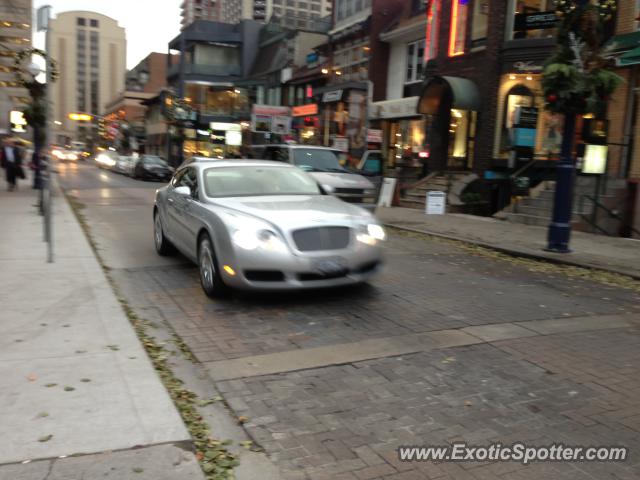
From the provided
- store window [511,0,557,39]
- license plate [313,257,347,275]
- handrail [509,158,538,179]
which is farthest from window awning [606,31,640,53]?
license plate [313,257,347,275]

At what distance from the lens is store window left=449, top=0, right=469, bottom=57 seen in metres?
21.0

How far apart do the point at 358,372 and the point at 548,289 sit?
4257 millimetres

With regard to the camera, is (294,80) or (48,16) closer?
(48,16)

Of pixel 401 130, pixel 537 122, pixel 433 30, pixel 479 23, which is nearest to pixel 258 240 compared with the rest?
pixel 537 122

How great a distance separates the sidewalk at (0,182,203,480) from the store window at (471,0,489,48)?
690 inches

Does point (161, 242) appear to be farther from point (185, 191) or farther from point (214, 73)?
point (214, 73)

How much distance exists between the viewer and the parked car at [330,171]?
1470 cm

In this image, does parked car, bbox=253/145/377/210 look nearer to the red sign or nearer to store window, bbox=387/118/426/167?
store window, bbox=387/118/426/167

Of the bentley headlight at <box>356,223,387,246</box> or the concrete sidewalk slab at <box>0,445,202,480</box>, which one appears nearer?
the concrete sidewalk slab at <box>0,445,202,480</box>

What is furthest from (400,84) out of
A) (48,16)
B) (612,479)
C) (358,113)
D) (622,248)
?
(612,479)

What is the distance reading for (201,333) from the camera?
5.34 metres

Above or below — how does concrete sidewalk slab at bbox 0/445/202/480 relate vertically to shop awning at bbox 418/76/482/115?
below

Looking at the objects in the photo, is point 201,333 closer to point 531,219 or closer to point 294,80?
point 531,219

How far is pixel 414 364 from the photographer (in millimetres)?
4605
